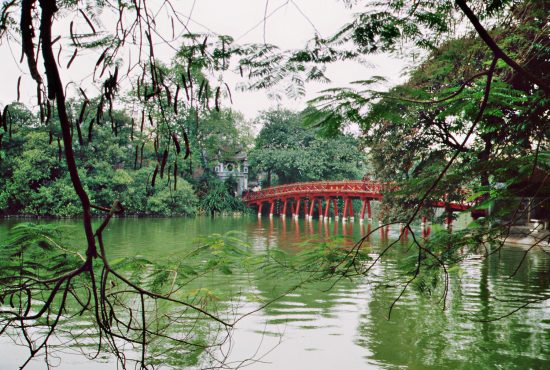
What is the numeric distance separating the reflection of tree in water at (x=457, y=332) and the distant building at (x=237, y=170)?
29327mm

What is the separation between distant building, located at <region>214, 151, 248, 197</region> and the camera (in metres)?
36.3

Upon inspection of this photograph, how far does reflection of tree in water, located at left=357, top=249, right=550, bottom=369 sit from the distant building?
2933cm

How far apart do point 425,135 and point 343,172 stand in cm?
2228

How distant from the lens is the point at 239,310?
6.10m

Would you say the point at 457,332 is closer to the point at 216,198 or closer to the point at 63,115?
the point at 63,115

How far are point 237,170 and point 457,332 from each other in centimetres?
3239

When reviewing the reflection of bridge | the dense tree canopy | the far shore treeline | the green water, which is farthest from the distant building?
the green water

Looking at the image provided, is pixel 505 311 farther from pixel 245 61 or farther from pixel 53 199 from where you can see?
pixel 53 199

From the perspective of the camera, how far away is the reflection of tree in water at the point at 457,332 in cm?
429

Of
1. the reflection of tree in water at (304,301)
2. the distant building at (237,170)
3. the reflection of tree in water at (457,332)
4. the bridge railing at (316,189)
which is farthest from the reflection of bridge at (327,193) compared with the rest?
the reflection of tree in water at (457,332)

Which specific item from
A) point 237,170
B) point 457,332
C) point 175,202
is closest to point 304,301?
point 457,332

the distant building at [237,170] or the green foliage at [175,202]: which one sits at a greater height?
the distant building at [237,170]

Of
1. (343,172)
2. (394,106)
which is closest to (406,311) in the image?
(394,106)

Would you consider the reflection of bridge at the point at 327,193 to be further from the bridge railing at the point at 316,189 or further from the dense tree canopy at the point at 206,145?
the dense tree canopy at the point at 206,145
